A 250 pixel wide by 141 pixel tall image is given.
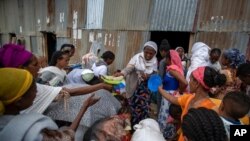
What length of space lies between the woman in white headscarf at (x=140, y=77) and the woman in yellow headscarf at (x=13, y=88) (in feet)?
9.89

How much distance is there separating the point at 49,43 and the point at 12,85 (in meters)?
12.8

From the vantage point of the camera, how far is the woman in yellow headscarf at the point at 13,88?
1602 mm

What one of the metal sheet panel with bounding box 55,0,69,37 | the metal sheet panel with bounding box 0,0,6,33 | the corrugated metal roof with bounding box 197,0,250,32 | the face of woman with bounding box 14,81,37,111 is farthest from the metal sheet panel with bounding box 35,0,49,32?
the face of woman with bounding box 14,81,37,111

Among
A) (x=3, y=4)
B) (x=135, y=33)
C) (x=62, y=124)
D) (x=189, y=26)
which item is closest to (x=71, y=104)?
(x=62, y=124)

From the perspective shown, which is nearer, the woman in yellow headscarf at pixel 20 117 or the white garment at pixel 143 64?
the woman in yellow headscarf at pixel 20 117

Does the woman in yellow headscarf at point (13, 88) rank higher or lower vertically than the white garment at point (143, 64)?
higher

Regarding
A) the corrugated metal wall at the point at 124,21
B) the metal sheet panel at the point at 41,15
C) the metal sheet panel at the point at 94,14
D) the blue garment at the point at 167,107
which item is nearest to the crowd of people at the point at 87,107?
the blue garment at the point at 167,107

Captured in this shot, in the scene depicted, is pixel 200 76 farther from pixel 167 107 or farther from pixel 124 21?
pixel 124 21

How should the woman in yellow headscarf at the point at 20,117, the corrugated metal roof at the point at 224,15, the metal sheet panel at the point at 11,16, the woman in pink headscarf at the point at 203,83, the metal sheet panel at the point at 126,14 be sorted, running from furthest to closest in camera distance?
the metal sheet panel at the point at 11,16 < the metal sheet panel at the point at 126,14 < the corrugated metal roof at the point at 224,15 < the woman in pink headscarf at the point at 203,83 < the woman in yellow headscarf at the point at 20,117

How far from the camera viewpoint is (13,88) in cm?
162

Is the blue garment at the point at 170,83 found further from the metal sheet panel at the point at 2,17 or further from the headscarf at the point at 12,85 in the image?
the metal sheet panel at the point at 2,17

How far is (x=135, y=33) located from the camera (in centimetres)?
876

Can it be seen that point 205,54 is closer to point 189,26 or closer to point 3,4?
point 189,26

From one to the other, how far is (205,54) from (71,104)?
146 inches
